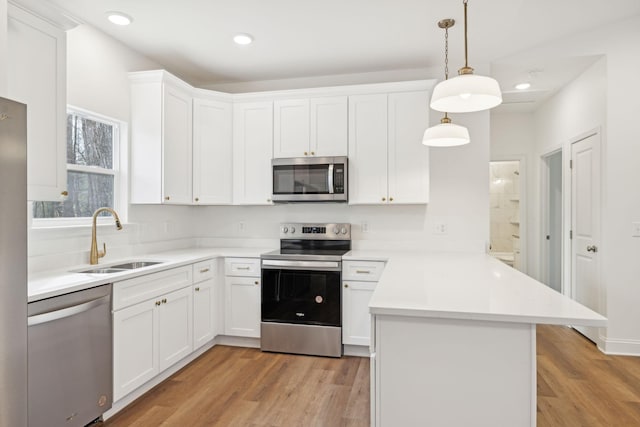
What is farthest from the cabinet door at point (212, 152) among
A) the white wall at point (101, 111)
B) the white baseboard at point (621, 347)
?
the white baseboard at point (621, 347)

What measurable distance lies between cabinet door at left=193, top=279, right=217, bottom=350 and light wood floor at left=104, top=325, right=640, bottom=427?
18 centimetres

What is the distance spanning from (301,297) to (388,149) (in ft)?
5.07

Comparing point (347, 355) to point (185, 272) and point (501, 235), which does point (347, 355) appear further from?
point (501, 235)

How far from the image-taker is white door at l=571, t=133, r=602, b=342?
332cm

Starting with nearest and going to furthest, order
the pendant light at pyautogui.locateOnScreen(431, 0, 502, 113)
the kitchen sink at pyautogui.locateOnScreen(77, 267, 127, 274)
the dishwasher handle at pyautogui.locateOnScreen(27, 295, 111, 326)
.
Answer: the pendant light at pyautogui.locateOnScreen(431, 0, 502, 113), the dishwasher handle at pyautogui.locateOnScreen(27, 295, 111, 326), the kitchen sink at pyautogui.locateOnScreen(77, 267, 127, 274)

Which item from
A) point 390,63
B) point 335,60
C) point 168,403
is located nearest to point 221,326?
point 168,403

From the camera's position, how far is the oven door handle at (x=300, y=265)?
3.10 m

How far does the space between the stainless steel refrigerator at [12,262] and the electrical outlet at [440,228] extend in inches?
122

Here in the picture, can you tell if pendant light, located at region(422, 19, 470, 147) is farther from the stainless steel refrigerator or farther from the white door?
the stainless steel refrigerator

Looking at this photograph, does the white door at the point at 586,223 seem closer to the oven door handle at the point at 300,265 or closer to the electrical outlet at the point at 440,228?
the electrical outlet at the point at 440,228

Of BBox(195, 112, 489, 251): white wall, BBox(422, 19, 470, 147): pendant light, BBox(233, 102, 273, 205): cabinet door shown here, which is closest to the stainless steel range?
BBox(195, 112, 489, 251): white wall

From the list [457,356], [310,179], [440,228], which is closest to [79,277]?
[310,179]

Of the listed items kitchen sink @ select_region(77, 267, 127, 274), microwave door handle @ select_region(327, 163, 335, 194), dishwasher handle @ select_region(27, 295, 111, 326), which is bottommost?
dishwasher handle @ select_region(27, 295, 111, 326)

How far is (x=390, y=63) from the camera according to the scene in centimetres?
345
